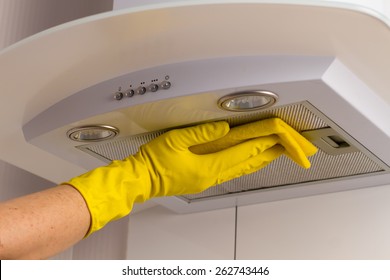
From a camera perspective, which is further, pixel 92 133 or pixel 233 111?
pixel 92 133

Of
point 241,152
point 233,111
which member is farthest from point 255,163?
point 233,111

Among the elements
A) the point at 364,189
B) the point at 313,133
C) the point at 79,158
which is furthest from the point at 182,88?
the point at 364,189

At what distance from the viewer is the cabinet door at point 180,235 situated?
1688mm

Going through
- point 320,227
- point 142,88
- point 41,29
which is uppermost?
point 41,29

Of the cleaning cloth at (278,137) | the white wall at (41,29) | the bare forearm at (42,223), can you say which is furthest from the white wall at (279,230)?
the bare forearm at (42,223)

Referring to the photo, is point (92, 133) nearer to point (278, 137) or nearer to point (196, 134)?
point (196, 134)

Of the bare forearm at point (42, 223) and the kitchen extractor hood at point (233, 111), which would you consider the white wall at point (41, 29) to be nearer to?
the kitchen extractor hood at point (233, 111)

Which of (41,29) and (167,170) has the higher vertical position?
(41,29)

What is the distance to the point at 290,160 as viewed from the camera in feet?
4.59

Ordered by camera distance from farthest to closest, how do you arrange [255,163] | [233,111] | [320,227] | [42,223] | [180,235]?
[180,235] < [320,227] < [255,163] < [233,111] < [42,223]

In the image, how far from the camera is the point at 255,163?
1.32 m

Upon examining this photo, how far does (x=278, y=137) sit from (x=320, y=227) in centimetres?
36

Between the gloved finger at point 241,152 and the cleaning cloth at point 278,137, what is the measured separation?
1 centimetres

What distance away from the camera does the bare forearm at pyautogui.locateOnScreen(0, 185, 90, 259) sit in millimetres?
1052
